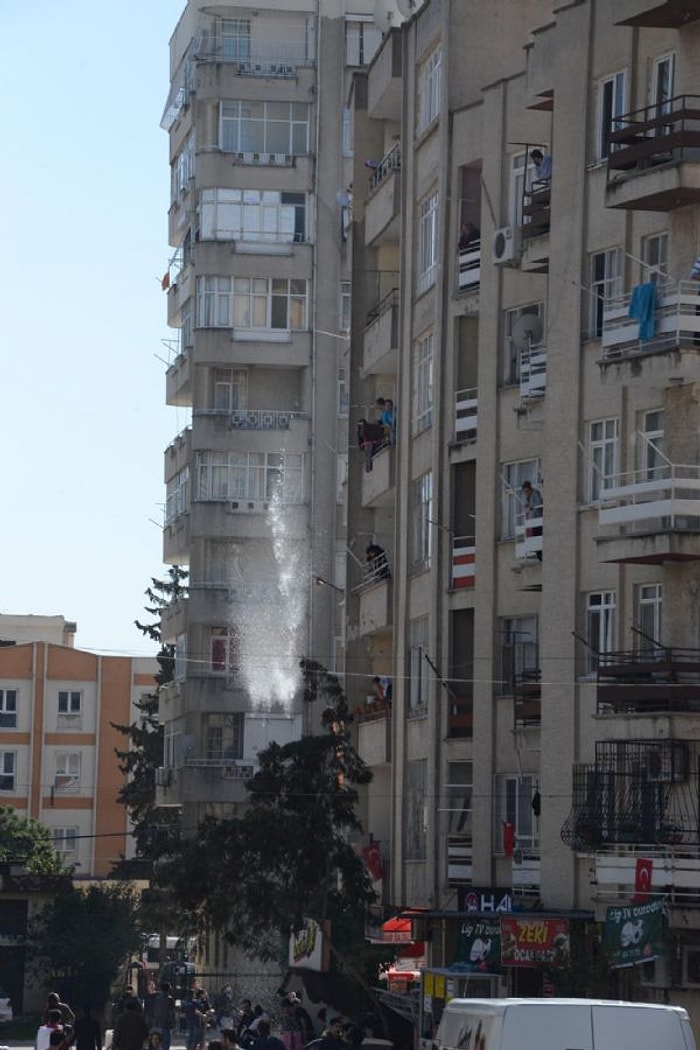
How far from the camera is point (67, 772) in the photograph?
98.6 metres

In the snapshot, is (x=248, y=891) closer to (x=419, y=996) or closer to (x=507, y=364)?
(x=419, y=996)

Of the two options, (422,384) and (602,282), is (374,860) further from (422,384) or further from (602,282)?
(602,282)

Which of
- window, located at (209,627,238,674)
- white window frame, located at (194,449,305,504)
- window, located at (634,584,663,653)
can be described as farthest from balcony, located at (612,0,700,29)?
window, located at (209,627,238,674)

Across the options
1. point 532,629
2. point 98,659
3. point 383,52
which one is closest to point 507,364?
point 532,629

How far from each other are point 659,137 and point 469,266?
8492 mm

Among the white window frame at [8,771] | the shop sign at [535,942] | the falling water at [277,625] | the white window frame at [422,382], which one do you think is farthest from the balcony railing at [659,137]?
the white window frame at [8,771]

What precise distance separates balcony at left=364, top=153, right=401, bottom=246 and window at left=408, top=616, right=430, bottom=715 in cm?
819

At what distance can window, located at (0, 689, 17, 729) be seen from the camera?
97.8 m

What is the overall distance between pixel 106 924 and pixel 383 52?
2701cm

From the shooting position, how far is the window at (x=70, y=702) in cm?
9925

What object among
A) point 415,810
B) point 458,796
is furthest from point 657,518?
point 415,810

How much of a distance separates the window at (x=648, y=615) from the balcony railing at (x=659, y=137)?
231 inches

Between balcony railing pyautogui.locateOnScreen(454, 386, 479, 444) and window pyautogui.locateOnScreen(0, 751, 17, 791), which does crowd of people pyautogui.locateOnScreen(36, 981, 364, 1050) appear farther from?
window pyautogui.locateOnScreen(0, 751, 17, 791)

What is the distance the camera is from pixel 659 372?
32438 mm
